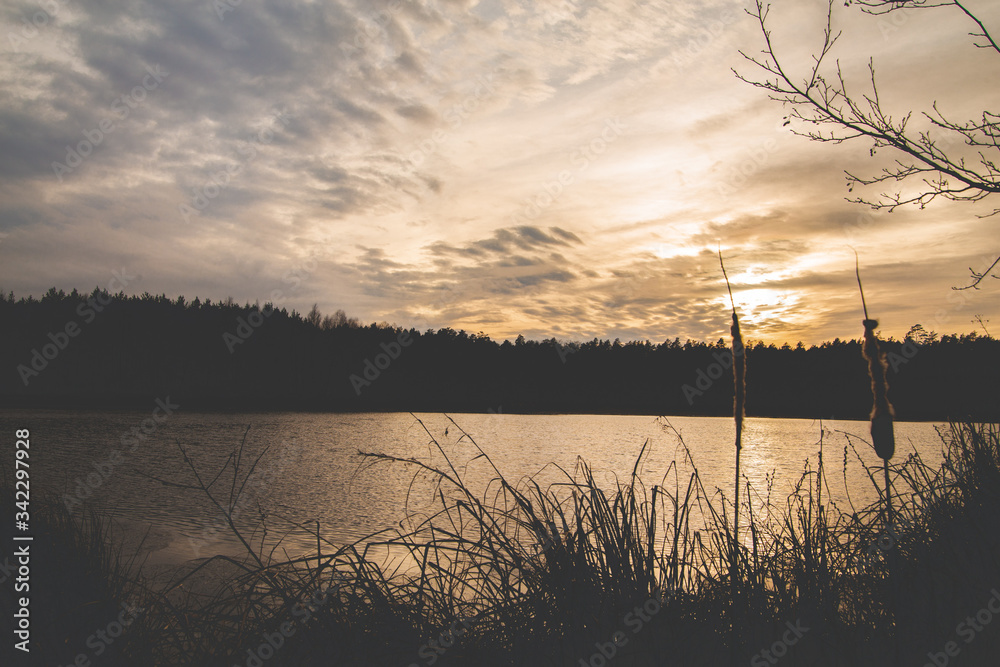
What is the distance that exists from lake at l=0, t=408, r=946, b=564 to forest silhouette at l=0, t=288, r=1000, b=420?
2247 centimetres

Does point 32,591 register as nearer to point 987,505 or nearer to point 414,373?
point 987,505

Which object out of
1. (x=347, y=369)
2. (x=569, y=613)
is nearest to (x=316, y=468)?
(x=569, y=613)

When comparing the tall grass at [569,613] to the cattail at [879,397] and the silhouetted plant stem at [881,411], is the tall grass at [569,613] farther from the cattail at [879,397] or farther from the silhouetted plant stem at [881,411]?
the cattail at [879,397]

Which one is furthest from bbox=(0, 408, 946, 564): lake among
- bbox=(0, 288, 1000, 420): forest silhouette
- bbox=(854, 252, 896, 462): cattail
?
bbox=(0, 288, 1000, 420): forest silhouette

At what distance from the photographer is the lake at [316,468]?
9133 mm

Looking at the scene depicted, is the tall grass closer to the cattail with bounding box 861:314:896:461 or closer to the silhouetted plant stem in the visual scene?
the silhouetted plant stem

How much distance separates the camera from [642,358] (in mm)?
67875

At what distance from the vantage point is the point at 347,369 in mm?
62594

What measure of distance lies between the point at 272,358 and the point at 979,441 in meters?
62.8

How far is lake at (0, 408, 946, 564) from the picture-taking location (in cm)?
913

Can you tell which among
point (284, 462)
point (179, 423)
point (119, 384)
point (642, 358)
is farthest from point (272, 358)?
point (284, 462)

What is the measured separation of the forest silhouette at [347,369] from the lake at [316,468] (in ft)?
73.7

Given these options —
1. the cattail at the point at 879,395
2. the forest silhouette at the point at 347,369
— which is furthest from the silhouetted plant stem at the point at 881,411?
the forest silhouette at the point at 347,369

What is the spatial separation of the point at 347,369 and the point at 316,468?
157 feet
